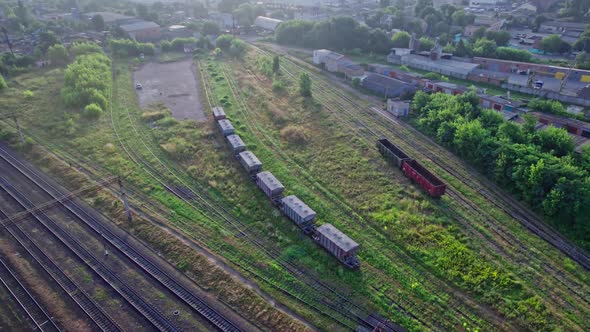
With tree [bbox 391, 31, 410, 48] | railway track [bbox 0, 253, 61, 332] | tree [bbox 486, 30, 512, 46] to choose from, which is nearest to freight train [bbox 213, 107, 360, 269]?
railway track [bbox 0, 253, 61, 332]

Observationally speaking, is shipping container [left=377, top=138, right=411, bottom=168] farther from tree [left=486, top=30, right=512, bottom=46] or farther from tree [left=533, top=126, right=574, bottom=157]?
tree [left=486, top=30, right=512, bottom=46]

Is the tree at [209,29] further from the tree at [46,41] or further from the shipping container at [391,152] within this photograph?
the shipping container at [391,152]

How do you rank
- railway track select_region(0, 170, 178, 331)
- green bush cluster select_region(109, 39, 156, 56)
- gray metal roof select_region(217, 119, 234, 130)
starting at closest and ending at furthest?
1. railway track select_region(0, 170, 178, 331)
2. gray metal roof select_region(217, 119, 234, 130)
3. green bush cluster select_region(109, 39, 156, 56)

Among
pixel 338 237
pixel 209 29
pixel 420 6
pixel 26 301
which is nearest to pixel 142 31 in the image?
pixel 209 29

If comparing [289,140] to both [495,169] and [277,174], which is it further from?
[495,169]

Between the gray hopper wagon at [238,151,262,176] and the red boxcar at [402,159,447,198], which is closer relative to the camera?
the red boxcar at [402,159,447,198]

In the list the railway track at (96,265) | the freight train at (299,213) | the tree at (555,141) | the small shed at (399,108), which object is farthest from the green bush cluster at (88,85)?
the tree at (555,141)

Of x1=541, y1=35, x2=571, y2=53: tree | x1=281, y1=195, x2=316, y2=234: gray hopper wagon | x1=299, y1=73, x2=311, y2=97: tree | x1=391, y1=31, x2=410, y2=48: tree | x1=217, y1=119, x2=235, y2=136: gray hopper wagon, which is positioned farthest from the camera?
x1=391, y1=31, x2=410, y2=48: tree
